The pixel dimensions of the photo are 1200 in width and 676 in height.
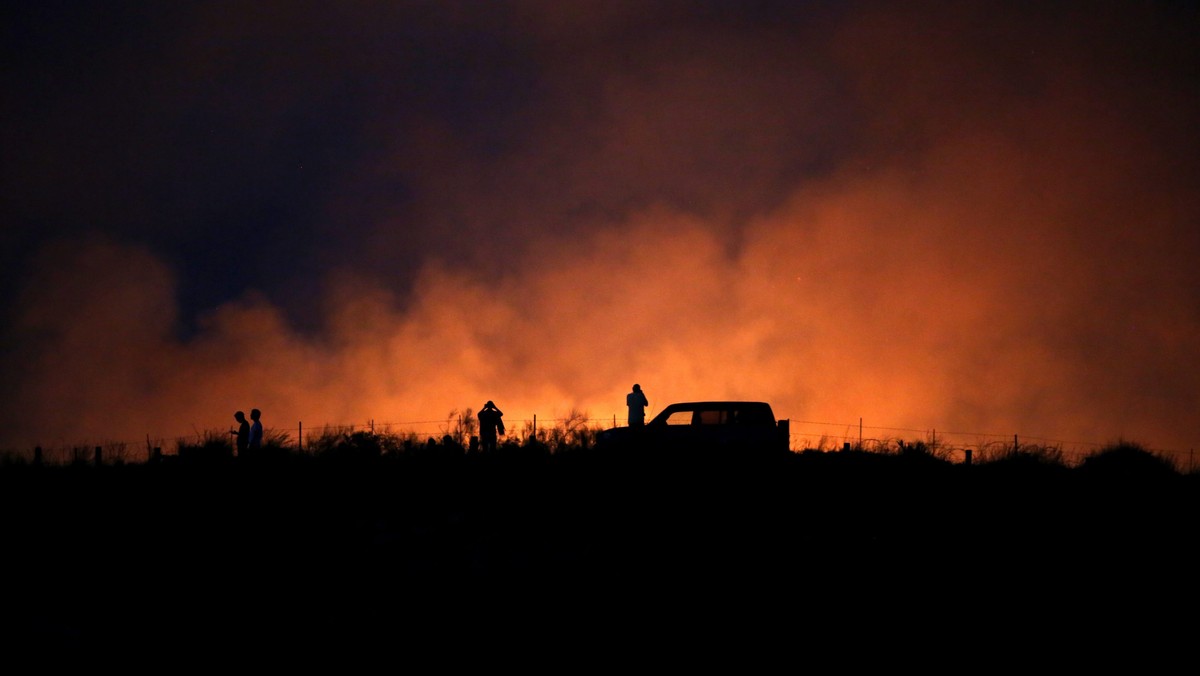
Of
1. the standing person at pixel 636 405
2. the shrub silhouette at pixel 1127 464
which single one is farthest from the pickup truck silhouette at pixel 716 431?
the shrub silhouette at pixel 1127 464

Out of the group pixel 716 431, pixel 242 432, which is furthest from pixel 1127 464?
pixel 242 432

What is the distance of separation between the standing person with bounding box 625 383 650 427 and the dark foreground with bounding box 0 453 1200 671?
7.75 ft

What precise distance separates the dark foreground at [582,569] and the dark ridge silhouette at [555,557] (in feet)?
0.16

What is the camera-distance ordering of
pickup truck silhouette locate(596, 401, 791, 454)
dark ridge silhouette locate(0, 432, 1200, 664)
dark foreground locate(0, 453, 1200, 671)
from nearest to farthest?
1. dark foreground locate(0, 453, 1200, 671)
2. dark ridge silhouette locate(0, 432, 1200, 664)
3. pickup truck silhouette locate(596, 401, 791, 454)

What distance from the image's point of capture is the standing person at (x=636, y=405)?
2191 centimetres

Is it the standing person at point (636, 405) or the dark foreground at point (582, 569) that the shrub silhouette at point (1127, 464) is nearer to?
the dark foreground at point (582, 569)

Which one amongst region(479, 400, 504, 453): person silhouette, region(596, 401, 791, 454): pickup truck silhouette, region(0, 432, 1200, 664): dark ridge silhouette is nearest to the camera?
region(0, 432, 1200, 664): dark ridge silhouette

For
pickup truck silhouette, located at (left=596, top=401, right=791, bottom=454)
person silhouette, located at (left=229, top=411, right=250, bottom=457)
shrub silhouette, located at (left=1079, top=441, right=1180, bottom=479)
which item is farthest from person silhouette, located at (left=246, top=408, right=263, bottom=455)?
shrub silhouette, located at (left=1079, top=441, right=1180, bottom=479)

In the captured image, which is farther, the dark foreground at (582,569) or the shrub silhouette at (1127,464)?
the shrub silhouette at (1127,464)

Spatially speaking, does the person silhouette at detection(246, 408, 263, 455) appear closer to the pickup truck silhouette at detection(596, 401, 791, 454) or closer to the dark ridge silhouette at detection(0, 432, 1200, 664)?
the dark ridge silhouette at detection(0, 432, 1200, 664)

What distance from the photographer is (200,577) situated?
45.6ft

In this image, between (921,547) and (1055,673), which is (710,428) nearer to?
(921,547)

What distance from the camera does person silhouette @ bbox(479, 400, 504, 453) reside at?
24.6 metres

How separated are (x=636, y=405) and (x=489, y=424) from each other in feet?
15.7
